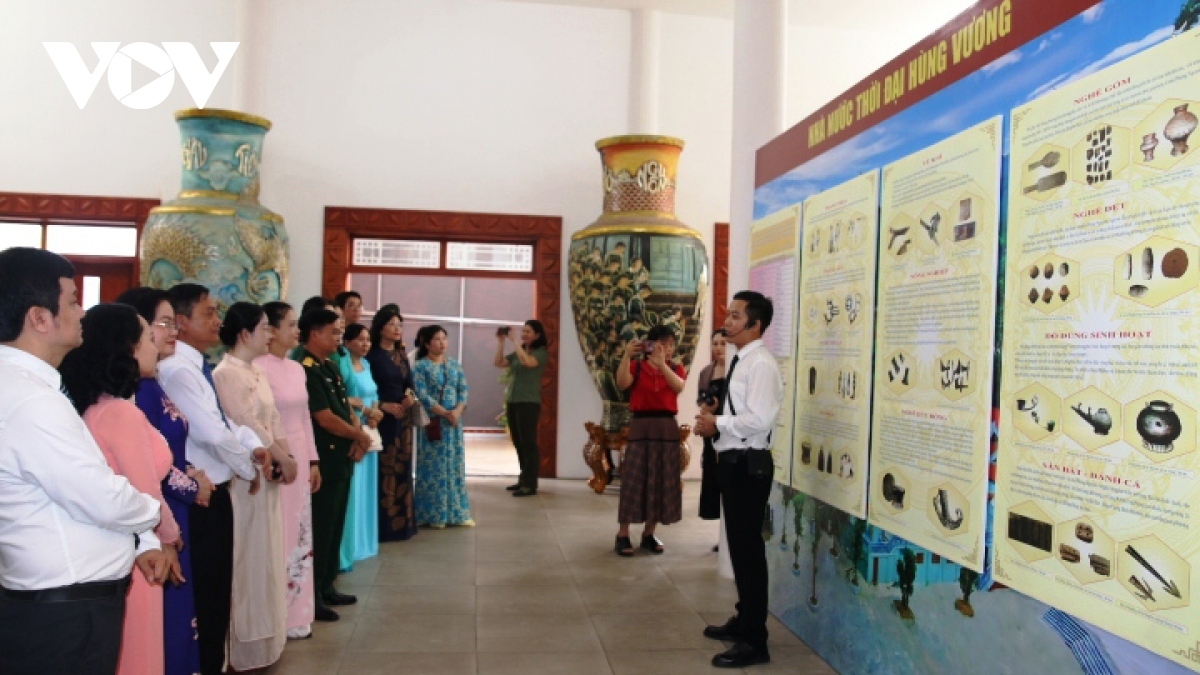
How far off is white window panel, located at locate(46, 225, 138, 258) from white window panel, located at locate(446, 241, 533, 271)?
97.1 inches

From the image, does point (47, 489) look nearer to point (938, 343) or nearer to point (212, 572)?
point (212, 572)

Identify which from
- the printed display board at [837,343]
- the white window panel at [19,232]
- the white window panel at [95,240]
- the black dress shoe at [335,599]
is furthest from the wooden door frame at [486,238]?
the printed display board at [837,343]

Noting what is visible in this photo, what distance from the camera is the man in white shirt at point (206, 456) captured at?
108 inches

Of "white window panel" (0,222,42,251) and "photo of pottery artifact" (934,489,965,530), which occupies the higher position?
"white window panel" (0,222,42,251)

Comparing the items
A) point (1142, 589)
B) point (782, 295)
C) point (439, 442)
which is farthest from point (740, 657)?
point (439, 442)

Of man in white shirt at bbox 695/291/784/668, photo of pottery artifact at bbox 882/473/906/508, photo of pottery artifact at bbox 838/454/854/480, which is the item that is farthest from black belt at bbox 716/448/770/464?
photo of pottery artifact at bbox 882/473/906/508

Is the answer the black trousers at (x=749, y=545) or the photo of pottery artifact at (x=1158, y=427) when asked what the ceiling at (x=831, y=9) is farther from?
the photo of pottery artifact at (x=1158, y=427)

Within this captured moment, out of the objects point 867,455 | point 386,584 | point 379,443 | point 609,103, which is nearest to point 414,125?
point 609,103

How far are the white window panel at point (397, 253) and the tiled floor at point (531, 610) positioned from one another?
9.42 feet

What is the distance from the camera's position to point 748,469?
3.46 m

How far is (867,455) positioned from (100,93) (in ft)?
22.5

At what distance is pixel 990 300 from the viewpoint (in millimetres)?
2482

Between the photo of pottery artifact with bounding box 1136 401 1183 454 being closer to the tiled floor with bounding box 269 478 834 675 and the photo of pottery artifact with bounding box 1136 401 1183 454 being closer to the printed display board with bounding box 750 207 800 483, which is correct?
the tiled floor with bounding box 269 478 834 675

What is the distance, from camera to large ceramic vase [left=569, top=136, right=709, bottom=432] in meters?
7.12
